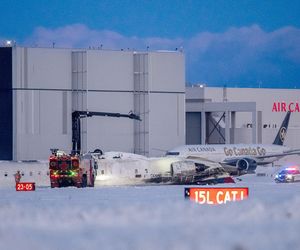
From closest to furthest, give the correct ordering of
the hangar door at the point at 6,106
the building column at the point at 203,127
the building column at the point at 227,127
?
the hangar door at the point at 6,106
the building column at the point at 227,127
the building column at the point at 203,127

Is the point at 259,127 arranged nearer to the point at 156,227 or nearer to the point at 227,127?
the point at 227,127

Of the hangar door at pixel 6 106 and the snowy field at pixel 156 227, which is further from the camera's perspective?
the hangar door at pixel 6 106

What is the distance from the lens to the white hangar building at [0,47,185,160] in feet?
259

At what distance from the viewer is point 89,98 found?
82.2 metres

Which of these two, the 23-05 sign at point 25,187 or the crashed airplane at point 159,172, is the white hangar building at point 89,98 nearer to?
the crashed airplane at point 159,172

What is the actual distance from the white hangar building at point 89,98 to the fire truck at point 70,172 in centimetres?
2956

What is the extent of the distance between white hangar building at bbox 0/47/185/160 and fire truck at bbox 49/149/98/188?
2956 cm

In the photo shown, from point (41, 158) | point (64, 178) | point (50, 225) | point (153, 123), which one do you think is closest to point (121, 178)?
point (64, 178)

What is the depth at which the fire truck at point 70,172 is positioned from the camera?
47.5 m

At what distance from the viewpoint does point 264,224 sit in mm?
15750

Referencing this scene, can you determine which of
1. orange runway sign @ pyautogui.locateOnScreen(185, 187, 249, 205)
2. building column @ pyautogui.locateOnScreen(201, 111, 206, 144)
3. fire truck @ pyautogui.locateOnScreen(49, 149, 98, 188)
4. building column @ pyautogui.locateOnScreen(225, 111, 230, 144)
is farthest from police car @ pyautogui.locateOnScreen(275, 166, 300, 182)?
building column @ pyautogui.locateOnScreen(201, 111, 206, 144)

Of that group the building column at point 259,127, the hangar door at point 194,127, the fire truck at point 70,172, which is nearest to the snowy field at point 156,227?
the fire truck at point 70,172

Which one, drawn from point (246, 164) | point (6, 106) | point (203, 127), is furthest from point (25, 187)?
point (203, 127)

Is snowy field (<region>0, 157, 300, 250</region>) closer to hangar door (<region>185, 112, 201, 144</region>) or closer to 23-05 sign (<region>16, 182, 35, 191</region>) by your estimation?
23-05 sign (<region>16, 182, 35, 191</region>)
